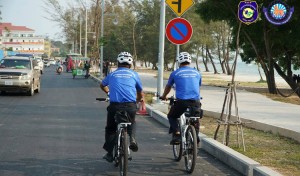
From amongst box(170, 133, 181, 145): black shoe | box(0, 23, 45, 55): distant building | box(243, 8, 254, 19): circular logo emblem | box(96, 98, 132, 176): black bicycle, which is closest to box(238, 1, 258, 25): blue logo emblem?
box(243, 8, 254, 19): circular logo emblem

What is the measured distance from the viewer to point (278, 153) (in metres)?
8.68

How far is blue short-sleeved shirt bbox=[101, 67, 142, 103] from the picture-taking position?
280 inches

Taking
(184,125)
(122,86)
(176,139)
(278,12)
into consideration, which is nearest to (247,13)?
(184,125)

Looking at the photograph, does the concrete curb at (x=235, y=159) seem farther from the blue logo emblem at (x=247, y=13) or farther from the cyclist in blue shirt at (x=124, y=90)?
the blue logo emblem at (x=247, y=13)

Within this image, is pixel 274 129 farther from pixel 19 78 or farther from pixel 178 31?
pixel 19 78

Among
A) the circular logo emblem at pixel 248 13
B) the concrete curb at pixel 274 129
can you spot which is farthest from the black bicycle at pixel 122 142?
the concrete curb at pixel 274 129

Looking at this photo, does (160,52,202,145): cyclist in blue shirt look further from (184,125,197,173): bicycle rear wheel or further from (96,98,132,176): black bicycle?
(96,98,132,176): black bicycle

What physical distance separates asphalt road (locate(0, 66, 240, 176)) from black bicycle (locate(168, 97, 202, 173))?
0.17 m

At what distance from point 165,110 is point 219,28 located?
55.0m

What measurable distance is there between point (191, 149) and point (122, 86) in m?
1.46

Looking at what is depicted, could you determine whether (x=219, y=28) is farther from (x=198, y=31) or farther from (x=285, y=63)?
(x=285, y=63)

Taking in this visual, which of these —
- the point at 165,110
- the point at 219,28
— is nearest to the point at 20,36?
the point at 219,28

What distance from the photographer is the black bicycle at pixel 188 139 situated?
24.2ft

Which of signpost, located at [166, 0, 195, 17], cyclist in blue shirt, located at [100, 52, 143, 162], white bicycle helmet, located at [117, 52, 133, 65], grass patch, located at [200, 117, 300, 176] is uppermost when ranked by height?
signpost, located at [166, 0, 195, 17]
